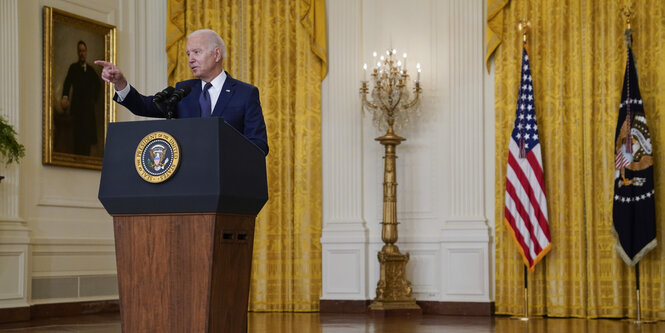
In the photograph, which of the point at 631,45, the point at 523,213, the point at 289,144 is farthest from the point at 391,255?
the point at 631,45

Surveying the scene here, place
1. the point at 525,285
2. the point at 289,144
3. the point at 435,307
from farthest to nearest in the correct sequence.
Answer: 1. the point at 289,144
2. the point at 435,307
3. the point at 525,285

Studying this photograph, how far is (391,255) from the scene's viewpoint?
28.6 ft

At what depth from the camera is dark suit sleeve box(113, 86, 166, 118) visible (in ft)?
11.3

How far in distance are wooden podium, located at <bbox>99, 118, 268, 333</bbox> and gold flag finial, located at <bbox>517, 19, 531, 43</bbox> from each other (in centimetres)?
596

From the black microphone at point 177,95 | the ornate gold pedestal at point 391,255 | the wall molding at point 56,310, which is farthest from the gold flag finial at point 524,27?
the black microphone at point 177,95

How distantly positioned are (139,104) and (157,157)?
0.58 m

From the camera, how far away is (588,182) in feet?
27.1

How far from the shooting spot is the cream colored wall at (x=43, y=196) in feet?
27.4

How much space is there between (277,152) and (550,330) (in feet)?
12.8

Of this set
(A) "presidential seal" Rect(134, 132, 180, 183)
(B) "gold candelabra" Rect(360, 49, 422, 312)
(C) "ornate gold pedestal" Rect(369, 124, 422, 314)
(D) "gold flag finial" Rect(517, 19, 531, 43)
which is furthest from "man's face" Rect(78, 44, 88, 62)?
(A) "presidential seal" Rect(134, 132, 180, 183)

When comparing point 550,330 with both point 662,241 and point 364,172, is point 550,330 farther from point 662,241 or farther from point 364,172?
point 364,172

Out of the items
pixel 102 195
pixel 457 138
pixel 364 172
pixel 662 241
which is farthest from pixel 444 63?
pixel 102 195

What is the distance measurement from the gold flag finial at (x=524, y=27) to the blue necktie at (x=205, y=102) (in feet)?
18.2

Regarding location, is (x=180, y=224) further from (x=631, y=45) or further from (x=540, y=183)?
(x=631, y=45)
